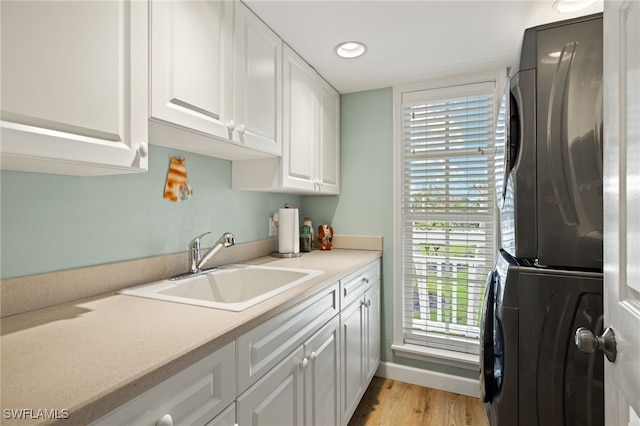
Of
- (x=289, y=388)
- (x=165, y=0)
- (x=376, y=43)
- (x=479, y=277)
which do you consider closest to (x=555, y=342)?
(x=289, y=388)

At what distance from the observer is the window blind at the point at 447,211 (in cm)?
227

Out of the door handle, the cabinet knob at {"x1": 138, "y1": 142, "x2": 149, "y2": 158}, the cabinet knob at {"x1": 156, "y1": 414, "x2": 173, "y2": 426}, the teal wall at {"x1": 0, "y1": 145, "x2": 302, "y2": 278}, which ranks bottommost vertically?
the cabinet knob at {"x1": 156, "y1": 414, "x2": 173, "y2": 426}

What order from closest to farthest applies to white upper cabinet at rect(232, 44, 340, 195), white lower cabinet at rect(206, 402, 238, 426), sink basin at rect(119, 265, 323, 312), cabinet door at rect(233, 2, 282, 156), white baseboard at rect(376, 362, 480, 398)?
white lower cabinet at rect(206, 402, 238, 426) < sink basin at rect(119, 265, 323, 312) < cabinet door at rect(233, 2, 282, 156) < white upper cabinet at rect(232, 44, 340, 195) < white baseboard at rect(376, 362, 480, 398)

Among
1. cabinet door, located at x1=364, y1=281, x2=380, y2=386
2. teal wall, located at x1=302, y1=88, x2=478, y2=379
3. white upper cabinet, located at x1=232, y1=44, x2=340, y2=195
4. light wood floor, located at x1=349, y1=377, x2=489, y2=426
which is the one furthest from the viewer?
teal wall, located at x1=302, y1=88, x2=478, y2=379

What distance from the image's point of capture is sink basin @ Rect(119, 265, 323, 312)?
4.31 ft

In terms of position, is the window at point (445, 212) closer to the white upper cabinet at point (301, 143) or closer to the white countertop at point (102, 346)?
the white upper cabinet at point (301, 143)

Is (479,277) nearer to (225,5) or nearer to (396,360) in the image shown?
(396,360)

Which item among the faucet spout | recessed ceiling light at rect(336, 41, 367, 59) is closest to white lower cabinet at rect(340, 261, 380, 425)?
the faucet spout

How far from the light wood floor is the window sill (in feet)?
0.65

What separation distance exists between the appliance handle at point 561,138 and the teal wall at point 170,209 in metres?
Answer: 1.37

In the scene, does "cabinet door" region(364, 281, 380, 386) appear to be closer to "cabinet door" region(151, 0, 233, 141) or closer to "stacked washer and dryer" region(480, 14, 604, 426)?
"stacked washer and dryer" region(480, 14, 604, 426)

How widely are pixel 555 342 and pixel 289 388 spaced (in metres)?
0.95

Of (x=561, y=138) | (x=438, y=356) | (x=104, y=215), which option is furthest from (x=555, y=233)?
(x=104, y=215)

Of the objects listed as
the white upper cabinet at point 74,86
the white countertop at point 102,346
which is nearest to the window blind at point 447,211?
the white countertop at point 102,346
